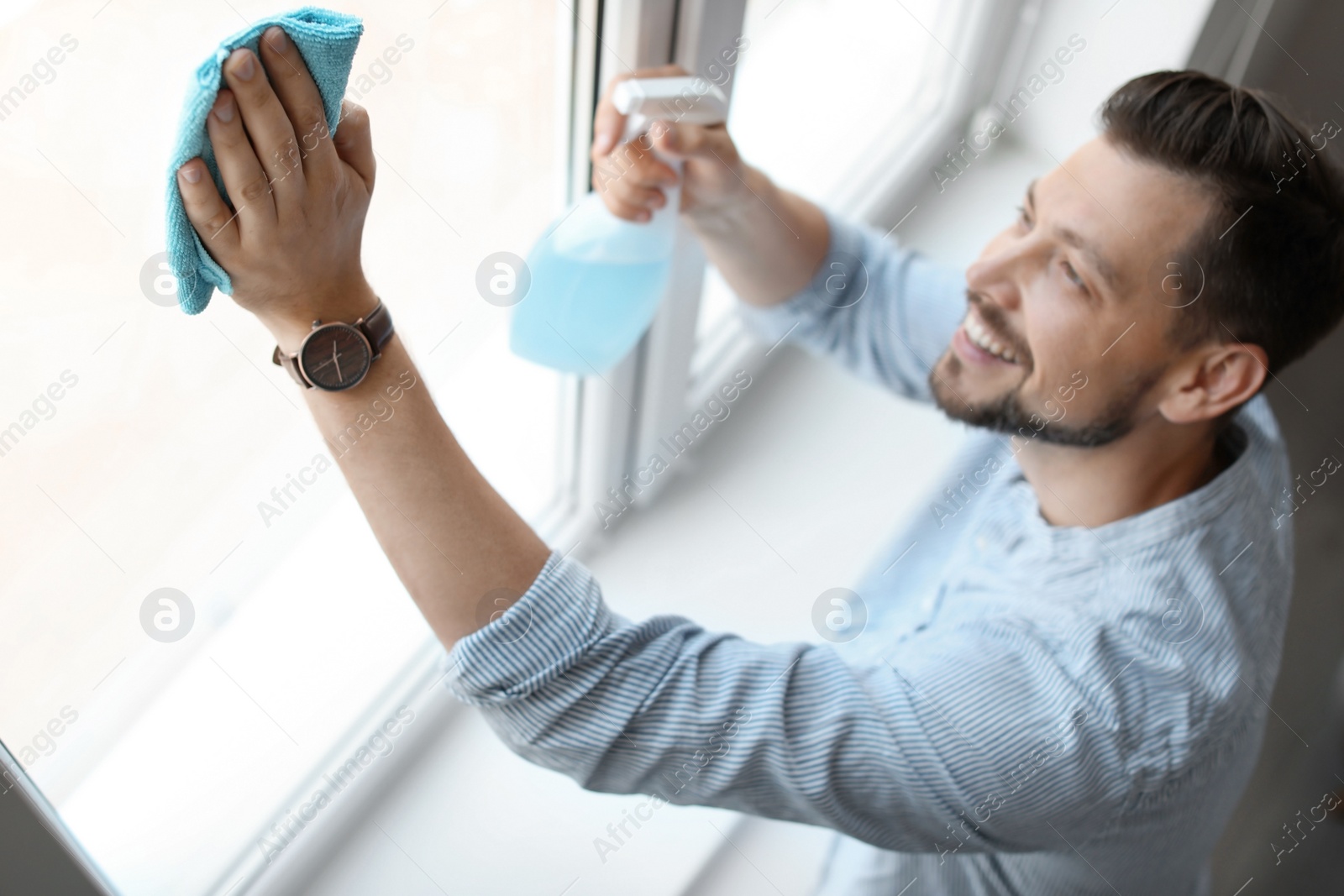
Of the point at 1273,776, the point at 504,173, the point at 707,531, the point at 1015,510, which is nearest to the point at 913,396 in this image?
the point at 1015,510

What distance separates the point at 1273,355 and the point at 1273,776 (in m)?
0.82

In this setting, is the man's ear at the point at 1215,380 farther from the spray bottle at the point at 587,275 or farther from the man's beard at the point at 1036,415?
the spray bottle at the point at 587,275

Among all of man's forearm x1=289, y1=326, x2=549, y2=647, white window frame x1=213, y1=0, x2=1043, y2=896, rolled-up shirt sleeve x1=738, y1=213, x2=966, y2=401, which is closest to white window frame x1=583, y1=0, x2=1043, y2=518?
white window frame x1=213, y1=0, x2=1043, y2=896

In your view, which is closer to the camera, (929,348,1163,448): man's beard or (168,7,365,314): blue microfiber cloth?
(168,7,365,314): blue microfiber cloth

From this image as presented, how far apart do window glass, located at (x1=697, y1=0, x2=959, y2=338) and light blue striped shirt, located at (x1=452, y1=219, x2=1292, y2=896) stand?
0.53m

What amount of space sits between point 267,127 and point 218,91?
26mm

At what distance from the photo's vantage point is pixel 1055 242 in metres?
0.91

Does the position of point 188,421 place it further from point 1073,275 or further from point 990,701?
point 1073,275

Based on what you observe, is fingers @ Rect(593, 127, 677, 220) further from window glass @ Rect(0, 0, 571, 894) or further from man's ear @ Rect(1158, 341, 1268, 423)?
man's ear @ Rect(1158, 341, 1268, 423)

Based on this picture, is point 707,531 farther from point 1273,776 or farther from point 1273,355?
point 1273,776

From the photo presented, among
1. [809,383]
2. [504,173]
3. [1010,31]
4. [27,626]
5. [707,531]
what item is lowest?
[707,531]

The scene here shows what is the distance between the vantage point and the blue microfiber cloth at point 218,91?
17.4 inches

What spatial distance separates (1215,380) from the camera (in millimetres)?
883

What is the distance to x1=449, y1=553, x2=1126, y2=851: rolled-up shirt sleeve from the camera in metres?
0.68
